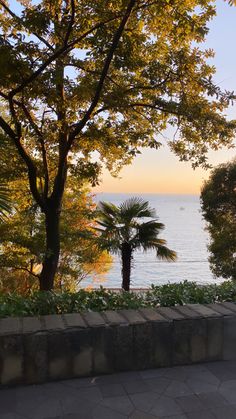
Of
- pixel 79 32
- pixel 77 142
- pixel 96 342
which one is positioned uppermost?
pixel 79 32

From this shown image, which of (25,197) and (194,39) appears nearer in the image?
(194,39)

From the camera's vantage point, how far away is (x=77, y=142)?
10172 mm

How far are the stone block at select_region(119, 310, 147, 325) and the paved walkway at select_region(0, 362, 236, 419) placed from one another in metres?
0.47

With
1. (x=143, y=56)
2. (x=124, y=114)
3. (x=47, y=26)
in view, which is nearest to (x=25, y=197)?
(x=124, y=114)

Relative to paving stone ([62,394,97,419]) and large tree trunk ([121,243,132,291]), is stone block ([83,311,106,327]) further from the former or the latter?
large tree trunk ([121,243,132,291])

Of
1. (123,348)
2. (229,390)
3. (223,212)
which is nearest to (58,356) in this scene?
(123,348)

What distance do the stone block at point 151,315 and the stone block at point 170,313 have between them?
55 mm

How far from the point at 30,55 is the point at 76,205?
11111 mm

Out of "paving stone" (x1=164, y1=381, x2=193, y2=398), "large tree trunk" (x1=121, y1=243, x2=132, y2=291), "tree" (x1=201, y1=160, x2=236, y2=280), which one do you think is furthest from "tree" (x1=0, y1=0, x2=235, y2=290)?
"tree" (x1=201, y1=160, x2=236, y2=280)

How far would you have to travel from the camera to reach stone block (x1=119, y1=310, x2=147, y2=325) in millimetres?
3561

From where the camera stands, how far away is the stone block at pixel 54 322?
3367 millimetres

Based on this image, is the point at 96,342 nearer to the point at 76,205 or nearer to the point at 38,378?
the point at 38,378

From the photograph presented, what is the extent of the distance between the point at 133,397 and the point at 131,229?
909 centimetres

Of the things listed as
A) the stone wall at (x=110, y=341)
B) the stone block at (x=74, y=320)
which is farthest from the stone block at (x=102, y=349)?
the stone block at (x=74, y=320)
